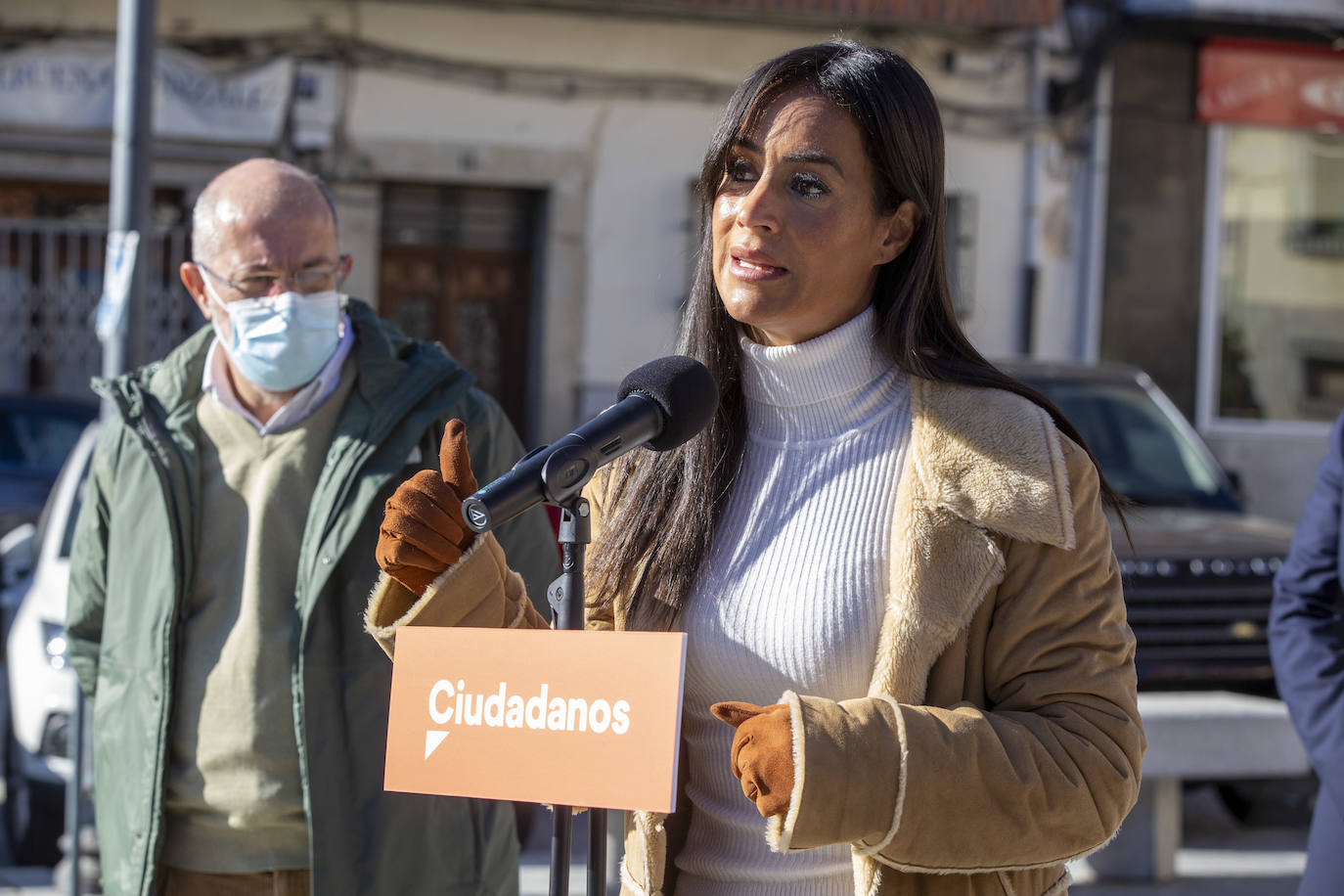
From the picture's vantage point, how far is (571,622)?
5.63 feet

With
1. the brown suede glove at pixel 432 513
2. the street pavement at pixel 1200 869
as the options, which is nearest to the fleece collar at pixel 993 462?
the brown suede glove at pixel 432 513

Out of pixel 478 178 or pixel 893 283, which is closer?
pixel 893 283

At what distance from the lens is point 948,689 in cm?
192

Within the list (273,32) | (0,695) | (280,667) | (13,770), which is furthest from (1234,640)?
(273,32)

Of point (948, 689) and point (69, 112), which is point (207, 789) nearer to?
point (948, 689)

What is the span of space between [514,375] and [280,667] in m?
10.4

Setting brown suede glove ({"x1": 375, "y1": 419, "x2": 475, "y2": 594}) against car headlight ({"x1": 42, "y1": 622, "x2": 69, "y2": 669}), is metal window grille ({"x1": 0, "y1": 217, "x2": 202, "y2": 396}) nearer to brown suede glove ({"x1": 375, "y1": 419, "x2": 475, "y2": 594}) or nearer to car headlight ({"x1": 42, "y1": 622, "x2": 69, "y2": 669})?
car headlight ({"x1": 42, "y1": 622, "x2": 69, "y2": 669})

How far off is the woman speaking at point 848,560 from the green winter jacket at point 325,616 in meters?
0.79

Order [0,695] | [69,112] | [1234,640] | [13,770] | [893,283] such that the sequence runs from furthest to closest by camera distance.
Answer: [69,112]
[0,695]
[1234,640]
[13,770]
[893,283]

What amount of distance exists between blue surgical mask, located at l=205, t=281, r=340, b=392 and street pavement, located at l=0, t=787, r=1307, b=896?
2517 mm

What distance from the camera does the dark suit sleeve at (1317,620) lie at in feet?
9.80

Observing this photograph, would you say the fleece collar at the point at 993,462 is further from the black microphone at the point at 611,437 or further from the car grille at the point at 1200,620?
the car grille at the point at 1200,620

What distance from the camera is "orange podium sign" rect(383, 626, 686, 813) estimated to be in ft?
5.24

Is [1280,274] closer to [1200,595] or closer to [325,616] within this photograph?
[1200,595]
